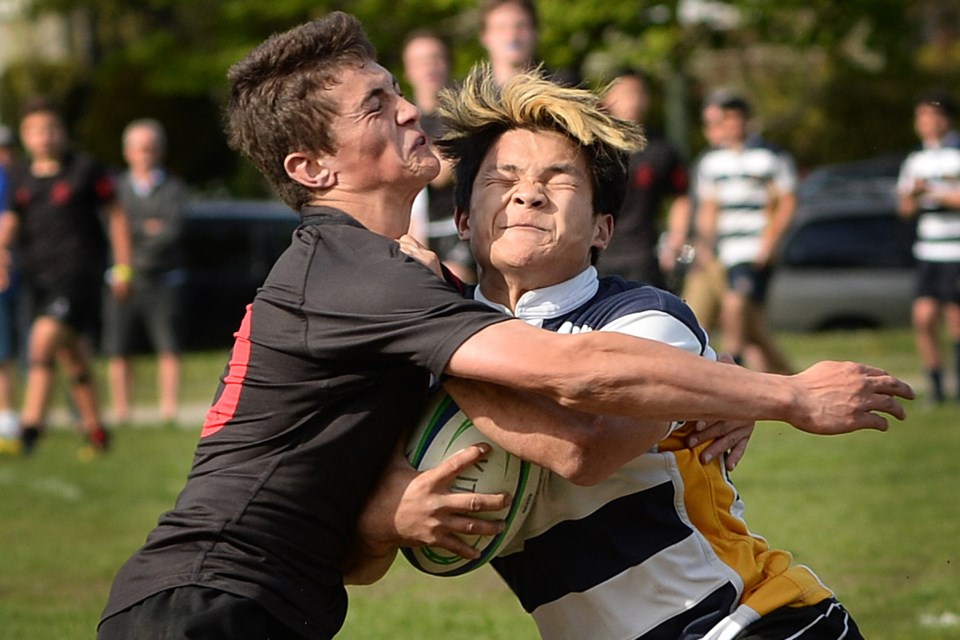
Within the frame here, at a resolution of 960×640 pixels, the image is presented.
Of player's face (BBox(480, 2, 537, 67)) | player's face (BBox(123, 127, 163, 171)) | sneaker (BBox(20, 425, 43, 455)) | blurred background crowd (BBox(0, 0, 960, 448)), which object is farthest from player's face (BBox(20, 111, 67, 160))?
player's face (BBox(480, 2, 537, 67))

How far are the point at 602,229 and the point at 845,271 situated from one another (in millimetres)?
15049

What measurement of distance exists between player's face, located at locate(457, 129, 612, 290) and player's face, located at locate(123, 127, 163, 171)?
9.86 meters

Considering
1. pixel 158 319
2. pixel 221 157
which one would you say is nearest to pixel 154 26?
pixel 221 157

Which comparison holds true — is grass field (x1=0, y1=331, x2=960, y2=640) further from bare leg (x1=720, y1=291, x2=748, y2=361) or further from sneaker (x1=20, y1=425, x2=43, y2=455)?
bare leg (x1=720, y1=291, x2=748, y2=361)

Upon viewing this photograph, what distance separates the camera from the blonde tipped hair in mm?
3420

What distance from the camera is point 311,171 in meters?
3.53

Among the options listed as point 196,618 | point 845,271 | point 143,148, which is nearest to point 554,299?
point 196,618

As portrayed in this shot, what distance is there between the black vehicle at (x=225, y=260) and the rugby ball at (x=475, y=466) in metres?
15.5

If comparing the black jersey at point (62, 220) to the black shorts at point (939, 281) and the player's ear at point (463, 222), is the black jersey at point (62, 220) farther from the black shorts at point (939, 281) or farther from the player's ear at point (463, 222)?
the player's ear at point (463, 222)

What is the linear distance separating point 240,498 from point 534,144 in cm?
103

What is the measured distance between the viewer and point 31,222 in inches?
454

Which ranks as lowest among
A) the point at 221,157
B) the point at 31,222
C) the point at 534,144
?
the point at 221,157

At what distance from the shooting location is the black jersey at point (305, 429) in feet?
10.3

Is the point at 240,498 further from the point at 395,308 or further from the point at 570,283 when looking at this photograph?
the point at 570,283
